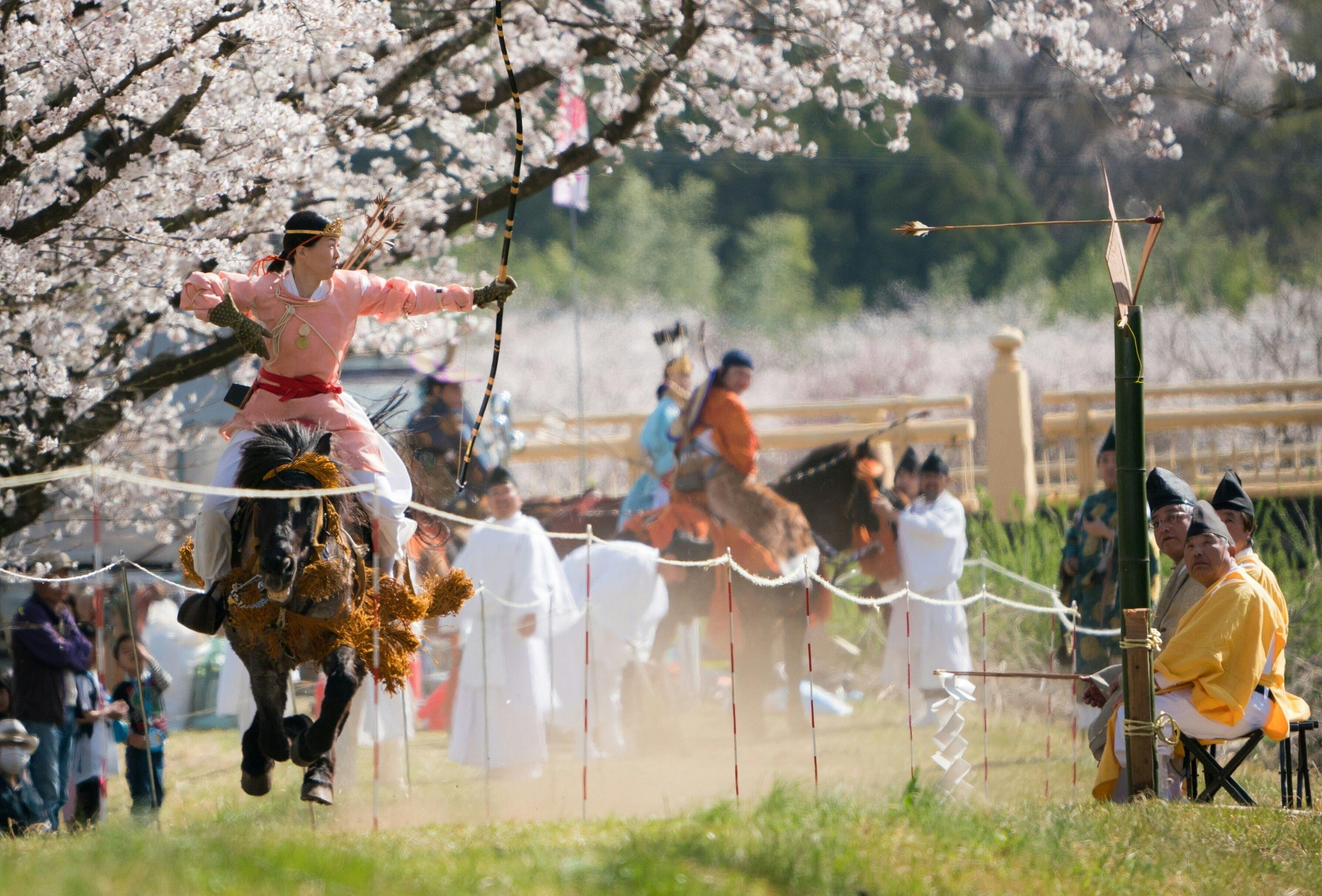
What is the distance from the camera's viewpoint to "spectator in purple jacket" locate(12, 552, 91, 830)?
7.79m

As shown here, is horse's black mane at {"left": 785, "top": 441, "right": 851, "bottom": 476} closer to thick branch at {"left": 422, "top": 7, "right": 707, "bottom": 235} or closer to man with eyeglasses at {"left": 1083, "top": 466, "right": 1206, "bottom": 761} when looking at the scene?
thick branch at {"left": 422, "top": 7, "right": 707, "bottom": 235}

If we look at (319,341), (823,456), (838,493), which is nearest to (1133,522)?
(319,341)

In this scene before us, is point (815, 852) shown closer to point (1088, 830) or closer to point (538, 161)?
point (1088, 830)

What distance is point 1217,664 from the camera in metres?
6.10

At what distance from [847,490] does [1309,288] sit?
17.8 m

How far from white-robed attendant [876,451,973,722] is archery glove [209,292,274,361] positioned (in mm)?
7008

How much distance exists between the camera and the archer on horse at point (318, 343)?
568 centimetres

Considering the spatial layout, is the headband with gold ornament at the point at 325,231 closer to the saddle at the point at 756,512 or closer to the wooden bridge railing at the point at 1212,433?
the saddle at the point at 756,512

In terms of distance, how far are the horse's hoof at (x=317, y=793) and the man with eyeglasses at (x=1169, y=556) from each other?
3.43m

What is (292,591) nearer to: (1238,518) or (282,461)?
(282,461)

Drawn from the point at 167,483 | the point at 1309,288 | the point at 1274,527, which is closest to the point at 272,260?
the point at 167,483

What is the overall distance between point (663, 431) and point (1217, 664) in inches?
243

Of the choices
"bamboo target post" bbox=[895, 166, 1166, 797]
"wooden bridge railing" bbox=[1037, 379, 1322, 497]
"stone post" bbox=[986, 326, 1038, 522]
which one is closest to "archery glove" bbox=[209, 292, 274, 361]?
"bamboo target post" bbox=[895, 166, 1166, 797]

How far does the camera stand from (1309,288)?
2606 cm
